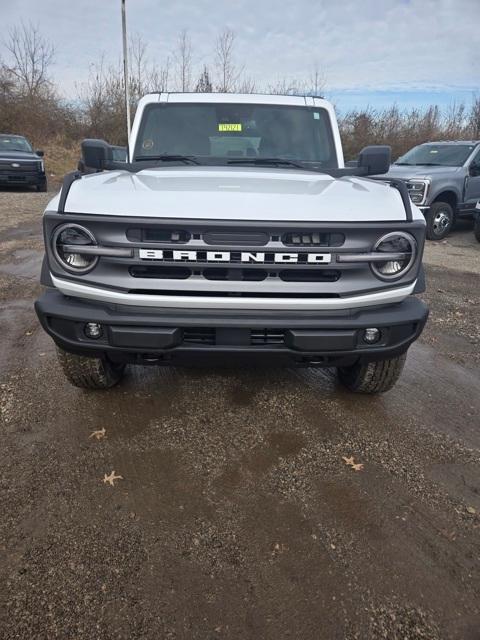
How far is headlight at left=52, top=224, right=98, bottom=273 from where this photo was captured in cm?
240

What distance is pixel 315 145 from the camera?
156 inches

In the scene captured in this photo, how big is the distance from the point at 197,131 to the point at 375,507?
10.2 feet

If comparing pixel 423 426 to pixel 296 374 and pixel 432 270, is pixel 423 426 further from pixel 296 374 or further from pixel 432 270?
pixel 432 270

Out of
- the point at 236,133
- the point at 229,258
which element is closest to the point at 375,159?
the point at 236,133

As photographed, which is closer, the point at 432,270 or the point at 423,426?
the point at 423,426

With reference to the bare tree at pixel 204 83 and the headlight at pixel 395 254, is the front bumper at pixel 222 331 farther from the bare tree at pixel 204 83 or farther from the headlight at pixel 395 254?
the bare tree at pixel 204 83

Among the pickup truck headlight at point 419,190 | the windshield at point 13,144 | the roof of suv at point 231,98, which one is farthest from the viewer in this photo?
the windshield at point 13,144

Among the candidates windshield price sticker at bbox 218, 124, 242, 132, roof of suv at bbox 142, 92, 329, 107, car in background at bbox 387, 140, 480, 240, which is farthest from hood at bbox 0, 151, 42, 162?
windshield price sticker at bbox 218, 124, 242, 132

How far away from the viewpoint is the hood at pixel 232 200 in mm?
2357

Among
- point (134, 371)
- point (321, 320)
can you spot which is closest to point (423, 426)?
point (321, 320)

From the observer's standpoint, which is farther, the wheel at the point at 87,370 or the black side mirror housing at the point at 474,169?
the black side mirror housing at the point at 474,169

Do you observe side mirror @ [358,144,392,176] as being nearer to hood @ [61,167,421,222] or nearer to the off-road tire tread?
hood @ [61,167,421,222]

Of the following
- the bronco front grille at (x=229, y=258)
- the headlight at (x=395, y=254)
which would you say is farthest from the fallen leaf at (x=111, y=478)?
the headlight at (x=395, y=254)

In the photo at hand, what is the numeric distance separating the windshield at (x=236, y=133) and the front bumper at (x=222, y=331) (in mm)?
1847
